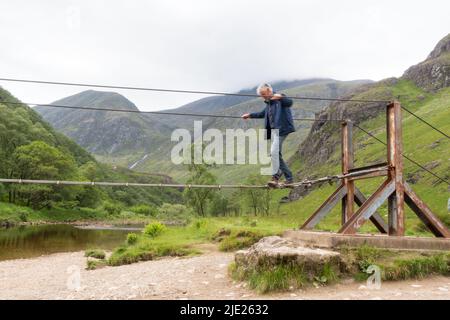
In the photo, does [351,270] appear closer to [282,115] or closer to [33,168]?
[282,115]

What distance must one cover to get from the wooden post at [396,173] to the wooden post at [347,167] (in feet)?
6.82

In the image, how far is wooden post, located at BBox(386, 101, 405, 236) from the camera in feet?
37.4

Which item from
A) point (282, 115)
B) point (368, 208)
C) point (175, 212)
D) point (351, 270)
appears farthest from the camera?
point (175, 212)

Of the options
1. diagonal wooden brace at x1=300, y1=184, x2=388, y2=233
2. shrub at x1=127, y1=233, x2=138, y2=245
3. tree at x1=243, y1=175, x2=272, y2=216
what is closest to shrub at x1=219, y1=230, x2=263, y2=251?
diagonal wooden brace at x1=300, y1=184, x2=388, y2=233

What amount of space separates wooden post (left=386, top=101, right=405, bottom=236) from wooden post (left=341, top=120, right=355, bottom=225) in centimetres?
208

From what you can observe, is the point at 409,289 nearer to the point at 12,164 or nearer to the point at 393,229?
the point at 393,229

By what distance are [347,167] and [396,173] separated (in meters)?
2.52

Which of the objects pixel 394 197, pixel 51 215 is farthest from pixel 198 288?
pixel 51 215

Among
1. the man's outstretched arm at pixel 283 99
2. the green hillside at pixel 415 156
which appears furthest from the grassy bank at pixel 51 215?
the man's outstretched arm at pixel 283 99

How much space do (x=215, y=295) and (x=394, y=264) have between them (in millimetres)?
4034

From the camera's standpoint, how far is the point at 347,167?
13.8 metres

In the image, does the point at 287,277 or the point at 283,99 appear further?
the point at 283,99

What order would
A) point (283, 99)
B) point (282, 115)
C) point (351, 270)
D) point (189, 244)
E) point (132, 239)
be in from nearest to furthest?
1. point (351, 270)
2. point (283, 99)
3. point (282, 115)
4. point (189, 244)
5. point (132, 239)

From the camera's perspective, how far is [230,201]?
116m
